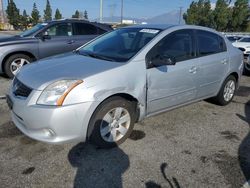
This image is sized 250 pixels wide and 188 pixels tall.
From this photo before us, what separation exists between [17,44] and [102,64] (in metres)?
4.27

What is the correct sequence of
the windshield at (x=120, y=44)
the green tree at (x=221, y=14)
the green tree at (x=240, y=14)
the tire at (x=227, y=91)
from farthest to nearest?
the green tree at (x=240, y=14)
the green tree at (x=221, y=14)
the tire at (x=227, y=91)
the windshield at (x=120, y=44)

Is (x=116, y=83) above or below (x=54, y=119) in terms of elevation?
above

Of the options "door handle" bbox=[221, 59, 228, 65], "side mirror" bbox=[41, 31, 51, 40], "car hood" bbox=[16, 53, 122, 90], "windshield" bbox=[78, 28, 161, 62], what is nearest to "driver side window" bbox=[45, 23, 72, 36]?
"side mirror" bbox=[41, 31, 51, 40]

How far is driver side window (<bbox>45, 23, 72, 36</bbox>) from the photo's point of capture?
7.29 m

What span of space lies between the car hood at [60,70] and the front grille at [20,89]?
0.14ft

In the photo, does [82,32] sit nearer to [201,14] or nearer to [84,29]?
[84,29]

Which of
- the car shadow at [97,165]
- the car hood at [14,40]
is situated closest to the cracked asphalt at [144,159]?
the car shadow at [97,165]

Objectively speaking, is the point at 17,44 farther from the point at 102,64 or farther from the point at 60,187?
the point at 60,187

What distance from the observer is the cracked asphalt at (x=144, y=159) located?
272 cm

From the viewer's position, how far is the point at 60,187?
8.48 feet

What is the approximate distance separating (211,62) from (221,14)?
138 feet

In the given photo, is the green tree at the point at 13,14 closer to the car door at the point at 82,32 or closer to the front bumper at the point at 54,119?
the car door at the point at 82,32

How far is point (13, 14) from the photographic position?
5878cm

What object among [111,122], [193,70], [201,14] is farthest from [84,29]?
[201,14]
